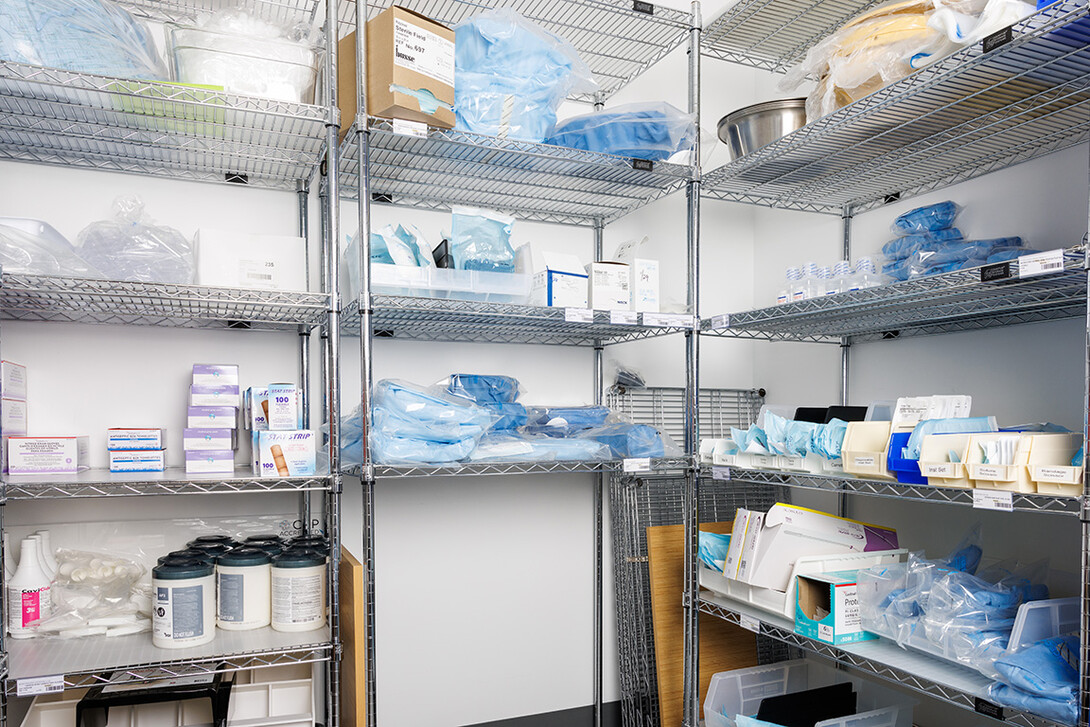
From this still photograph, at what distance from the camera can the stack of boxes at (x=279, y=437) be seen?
1776mm

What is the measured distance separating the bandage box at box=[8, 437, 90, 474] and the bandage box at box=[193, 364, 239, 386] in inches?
12.0

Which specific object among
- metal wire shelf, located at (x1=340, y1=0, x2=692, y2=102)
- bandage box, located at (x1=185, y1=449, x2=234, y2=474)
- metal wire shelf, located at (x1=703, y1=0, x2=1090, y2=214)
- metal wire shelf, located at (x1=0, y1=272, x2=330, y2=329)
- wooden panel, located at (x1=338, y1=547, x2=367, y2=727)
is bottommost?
wooden panel, located at (x1=338, y1=547, x2=367, y2=727)

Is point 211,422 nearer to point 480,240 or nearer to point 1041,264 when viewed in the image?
point 480,240

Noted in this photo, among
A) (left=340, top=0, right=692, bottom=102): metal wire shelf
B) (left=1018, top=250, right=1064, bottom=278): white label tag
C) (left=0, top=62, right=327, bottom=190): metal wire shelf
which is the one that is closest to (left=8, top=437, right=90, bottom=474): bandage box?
(left=0, top=62, right=327, bottom=190): metal wire shelf

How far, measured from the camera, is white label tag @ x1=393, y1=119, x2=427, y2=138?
1.82 metres

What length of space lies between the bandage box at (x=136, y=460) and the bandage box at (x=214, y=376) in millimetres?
202

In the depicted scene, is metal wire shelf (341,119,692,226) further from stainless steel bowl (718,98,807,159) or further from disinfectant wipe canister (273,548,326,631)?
disinfectant wipe canister (273,548,326,631)

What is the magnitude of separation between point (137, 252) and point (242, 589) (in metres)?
0.86

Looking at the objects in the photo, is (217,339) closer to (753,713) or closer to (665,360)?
(665,360)

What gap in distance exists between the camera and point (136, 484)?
1.62m

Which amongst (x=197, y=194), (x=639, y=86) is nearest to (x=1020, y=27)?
(x=639, y=86)

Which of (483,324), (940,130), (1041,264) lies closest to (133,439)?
(483,324)

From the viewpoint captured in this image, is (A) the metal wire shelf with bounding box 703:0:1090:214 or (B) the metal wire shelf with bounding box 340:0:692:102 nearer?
(A) the metal wire shelf with bounding box 703:0:1090:214

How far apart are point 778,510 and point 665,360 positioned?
3.21 feet
